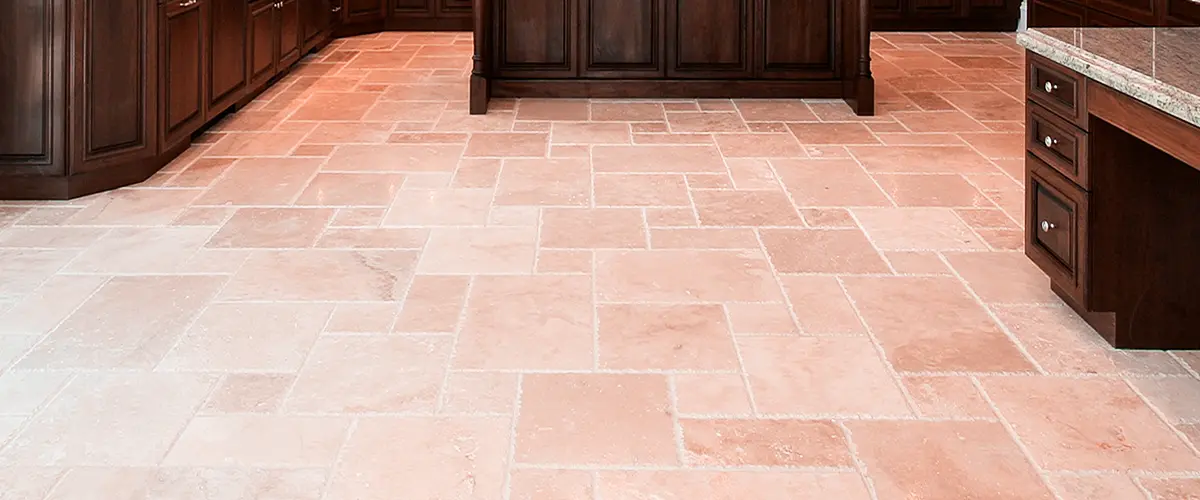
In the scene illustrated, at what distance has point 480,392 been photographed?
2633 millimetres

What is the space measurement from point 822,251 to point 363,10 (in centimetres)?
603

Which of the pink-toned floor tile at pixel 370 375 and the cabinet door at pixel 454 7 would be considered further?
the cabinet door at pixel 454 7

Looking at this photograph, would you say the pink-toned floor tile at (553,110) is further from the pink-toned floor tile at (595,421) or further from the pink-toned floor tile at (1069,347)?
the pink-toned floor tile at (595,421)

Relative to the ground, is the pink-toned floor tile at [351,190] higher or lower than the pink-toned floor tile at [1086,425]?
higher

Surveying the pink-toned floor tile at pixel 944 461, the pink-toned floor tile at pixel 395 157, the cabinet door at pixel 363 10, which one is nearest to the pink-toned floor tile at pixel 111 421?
the pink-toned floor tile at pixel 944 461

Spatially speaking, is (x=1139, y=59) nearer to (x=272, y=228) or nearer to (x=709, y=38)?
(x=272, y=228)

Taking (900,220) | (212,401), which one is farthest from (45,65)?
(900,220)

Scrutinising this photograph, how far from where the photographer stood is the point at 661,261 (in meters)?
3.60

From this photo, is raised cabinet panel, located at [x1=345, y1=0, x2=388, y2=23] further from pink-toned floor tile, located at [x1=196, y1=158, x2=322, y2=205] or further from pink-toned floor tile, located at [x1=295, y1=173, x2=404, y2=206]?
pink-toned floor tile, located at [x1=295, y1=173, x2=404, y2=206]

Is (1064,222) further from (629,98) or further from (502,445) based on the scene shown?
(629,98)

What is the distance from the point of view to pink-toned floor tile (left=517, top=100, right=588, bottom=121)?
5820mm

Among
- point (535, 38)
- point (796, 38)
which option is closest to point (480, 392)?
point (535, 38)

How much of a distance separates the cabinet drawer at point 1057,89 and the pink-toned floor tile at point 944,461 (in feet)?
2.93

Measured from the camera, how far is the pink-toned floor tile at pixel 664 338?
2.82 m
